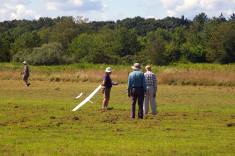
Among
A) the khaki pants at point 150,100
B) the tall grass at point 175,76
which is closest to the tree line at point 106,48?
the tall grass at point 175,76

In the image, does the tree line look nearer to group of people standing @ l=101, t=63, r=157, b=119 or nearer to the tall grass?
the tall grass

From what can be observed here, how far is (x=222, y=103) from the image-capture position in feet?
50.8

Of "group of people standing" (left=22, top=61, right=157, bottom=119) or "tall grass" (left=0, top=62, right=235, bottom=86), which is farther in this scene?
"tall grass" (left=0, top=62, right=235, bottom=86)

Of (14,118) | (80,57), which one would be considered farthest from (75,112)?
(80,57)

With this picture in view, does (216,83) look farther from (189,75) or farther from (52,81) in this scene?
(52,81)

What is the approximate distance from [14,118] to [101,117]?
3142mm

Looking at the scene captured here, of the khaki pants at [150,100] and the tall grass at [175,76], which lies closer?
the khaki pants at [150,100]

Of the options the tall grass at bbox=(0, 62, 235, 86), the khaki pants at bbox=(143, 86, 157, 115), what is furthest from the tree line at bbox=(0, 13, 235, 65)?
the khaki pants at bbox=(143, 86, 157, 115)

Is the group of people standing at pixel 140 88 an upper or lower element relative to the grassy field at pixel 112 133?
upper

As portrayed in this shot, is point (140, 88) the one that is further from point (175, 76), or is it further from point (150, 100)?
point (175, 76)

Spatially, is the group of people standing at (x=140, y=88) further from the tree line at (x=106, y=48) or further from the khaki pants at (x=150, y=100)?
the tree line at (x=106, y=48)

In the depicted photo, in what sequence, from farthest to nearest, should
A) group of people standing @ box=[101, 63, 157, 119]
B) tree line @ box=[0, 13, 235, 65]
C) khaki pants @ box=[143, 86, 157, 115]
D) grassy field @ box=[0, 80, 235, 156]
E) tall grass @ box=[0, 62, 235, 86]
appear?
tree line @ box=[0, 13, 235, 65] → tall grass @ box=[0, 62, 235, 86] → khaki pants @ box=[143, 86, 157, 115] → group of people standing @ box=[101, 63, 157, 119] → grassy field @ box=[0, 80, 235, 156]

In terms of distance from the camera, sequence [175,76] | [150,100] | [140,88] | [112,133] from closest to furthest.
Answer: [112,133] < [140,88] < [150,100] < [175,76]

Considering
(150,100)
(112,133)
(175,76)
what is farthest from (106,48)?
(112,133)
